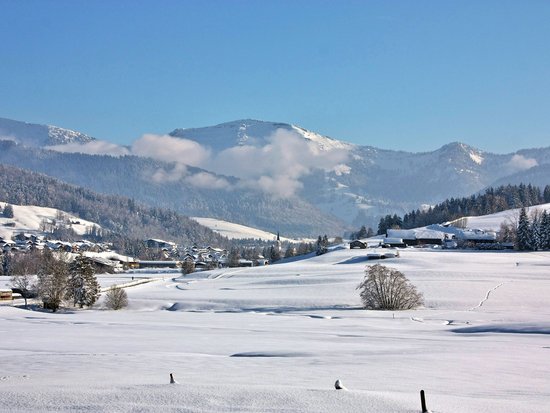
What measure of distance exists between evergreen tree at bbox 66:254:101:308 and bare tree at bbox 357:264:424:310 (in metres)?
30.8

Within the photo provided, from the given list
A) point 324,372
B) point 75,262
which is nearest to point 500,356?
point 324,372

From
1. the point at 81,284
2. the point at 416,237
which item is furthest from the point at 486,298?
the point at 416,237

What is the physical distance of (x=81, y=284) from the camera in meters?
70.8

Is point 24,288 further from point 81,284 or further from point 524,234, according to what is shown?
point 524,234

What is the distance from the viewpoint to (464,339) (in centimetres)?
2948

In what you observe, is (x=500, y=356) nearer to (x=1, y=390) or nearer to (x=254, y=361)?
(x=254, y=361)

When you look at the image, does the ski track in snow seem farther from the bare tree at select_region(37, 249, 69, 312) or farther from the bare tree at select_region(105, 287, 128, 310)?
the bare tree at select_region(37, 249, 69, 312)

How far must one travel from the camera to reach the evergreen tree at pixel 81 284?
232 feet

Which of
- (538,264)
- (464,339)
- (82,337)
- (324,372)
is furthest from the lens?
(538,264)

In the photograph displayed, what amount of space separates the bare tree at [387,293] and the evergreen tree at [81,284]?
3080 centimetres

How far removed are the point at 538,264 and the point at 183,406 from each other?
10124cm

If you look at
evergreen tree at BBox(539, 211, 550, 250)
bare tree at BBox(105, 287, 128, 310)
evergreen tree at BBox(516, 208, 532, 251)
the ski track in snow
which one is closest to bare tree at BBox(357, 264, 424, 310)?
the ski track in snow

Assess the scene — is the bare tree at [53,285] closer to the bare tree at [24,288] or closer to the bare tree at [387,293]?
the bare tree at [24,288]

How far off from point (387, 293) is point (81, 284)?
3389 cm
